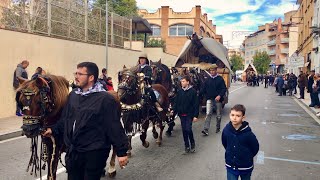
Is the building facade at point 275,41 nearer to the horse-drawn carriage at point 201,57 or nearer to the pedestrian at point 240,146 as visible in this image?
the horse-drawn carriage at point 201,57

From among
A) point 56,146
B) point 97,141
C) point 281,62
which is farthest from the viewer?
point 281,62

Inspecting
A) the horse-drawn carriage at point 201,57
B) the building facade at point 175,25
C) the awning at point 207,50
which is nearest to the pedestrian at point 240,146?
the horse-drawn carriage at point 201,57

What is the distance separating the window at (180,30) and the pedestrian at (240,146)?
56324 millimetres

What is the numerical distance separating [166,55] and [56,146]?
2858 centimetres

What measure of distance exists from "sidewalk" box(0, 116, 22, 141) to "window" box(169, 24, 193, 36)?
48835 mm

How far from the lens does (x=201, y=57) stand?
16.0m

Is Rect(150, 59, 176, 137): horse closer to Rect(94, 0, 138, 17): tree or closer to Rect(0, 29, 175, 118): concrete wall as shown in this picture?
Rect(0, 29, 175, 118): concrete wall

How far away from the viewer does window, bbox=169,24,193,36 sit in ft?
197

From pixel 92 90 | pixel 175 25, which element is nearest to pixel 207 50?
pixel 92 90

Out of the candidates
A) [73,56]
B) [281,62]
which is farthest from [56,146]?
[281,62]

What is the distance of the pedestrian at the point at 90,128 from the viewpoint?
3.81 metres

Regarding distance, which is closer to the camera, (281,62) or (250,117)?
(250,117)

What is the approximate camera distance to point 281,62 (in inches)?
3873

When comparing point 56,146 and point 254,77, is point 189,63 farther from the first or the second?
point 254,77
